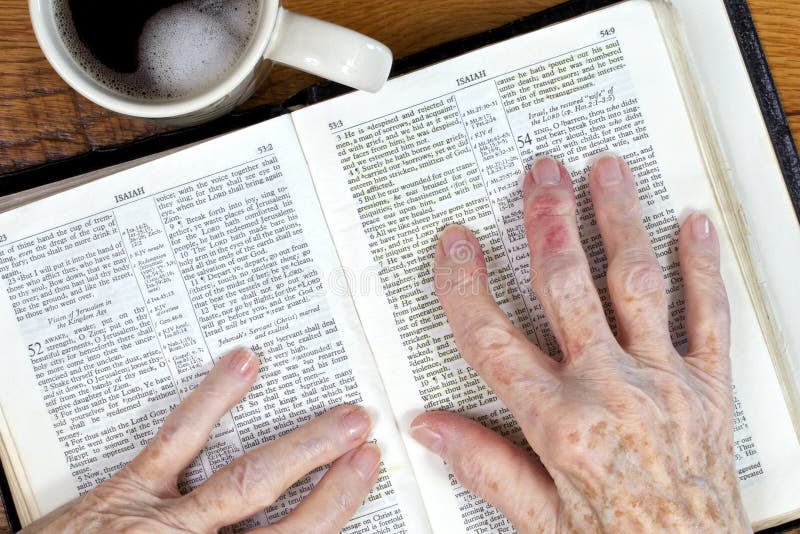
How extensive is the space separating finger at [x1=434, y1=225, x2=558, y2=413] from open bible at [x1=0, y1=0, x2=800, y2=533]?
0.06 feet

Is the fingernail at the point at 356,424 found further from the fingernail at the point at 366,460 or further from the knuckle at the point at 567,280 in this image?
the knuckle at the point at 567,280

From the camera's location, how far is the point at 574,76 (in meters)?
0.51

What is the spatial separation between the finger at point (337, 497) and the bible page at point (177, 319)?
0.06 feet

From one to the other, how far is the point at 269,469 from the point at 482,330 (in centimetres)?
19

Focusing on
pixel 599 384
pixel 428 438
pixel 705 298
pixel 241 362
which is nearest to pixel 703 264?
pixel 705 298

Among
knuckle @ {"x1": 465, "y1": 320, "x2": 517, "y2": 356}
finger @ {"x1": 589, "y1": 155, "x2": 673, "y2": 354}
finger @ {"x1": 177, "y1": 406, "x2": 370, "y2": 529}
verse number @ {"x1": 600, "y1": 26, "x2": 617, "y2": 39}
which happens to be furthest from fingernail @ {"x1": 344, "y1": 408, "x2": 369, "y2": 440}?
verse number @ {"x1": 600, "y1": 26, "x2": 617, "y2": 39}

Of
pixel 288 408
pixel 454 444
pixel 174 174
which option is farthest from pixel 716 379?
pixel 174 174

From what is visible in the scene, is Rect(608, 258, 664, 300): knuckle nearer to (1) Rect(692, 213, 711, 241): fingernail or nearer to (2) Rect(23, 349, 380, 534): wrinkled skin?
(1) Rect(692, 213, 711, 241): fingernail

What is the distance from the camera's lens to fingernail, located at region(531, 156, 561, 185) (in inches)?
19.8

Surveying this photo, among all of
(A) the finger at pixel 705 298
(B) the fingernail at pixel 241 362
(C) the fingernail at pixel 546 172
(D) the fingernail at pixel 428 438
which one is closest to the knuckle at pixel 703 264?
(A) the finger at pixel 705 298

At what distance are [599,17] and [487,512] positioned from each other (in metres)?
0.40

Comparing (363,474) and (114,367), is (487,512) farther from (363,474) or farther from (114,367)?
(114,367)

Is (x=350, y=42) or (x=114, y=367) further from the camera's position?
(x=114, y=367)

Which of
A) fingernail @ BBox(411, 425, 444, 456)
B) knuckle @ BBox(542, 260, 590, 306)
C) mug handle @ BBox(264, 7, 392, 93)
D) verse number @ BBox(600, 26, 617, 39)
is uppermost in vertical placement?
mug handle @ BBox(264, 7, 392, 93)
